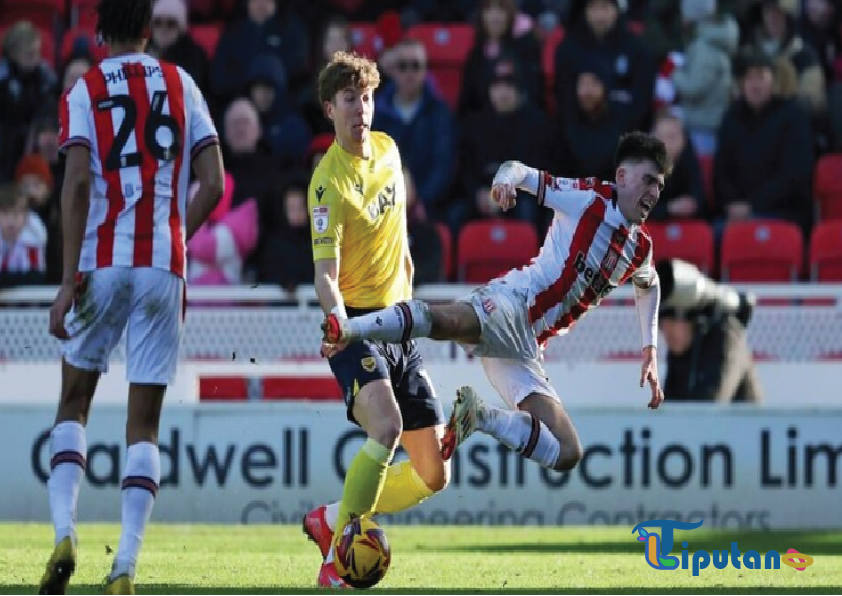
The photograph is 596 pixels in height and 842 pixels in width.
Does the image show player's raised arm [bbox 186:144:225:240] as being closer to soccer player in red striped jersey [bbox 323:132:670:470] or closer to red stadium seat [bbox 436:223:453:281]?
soccer player in red striped jersey [bbox 323:132:670:470]

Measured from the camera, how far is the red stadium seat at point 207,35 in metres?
18.2

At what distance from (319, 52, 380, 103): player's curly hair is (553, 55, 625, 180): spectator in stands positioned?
6635 mm

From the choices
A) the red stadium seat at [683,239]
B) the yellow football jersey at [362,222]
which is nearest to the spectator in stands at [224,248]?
the red stadium seat at [683,239]

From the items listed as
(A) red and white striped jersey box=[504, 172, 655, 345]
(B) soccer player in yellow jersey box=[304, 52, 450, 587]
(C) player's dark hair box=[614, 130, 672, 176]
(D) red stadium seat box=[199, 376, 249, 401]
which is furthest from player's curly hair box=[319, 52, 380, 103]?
(D) red stadium seat box=[199, 376, 249, 401]

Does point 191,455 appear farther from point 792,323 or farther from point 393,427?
point 393,427

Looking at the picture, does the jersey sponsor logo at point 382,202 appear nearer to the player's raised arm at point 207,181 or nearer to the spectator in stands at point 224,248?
the player's raised arm at point 207,181

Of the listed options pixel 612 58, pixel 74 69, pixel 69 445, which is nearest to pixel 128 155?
pixel 69 445

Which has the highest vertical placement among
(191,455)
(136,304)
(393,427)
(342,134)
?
(342,134)

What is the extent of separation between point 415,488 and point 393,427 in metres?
0.86

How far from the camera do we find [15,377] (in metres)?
Answer: 14.4

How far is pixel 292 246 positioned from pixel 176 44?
308 cm

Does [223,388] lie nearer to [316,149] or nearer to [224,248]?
[224,248]

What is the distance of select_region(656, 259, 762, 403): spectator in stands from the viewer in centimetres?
1417

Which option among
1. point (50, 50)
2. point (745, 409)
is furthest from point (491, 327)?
point (50, 50)
